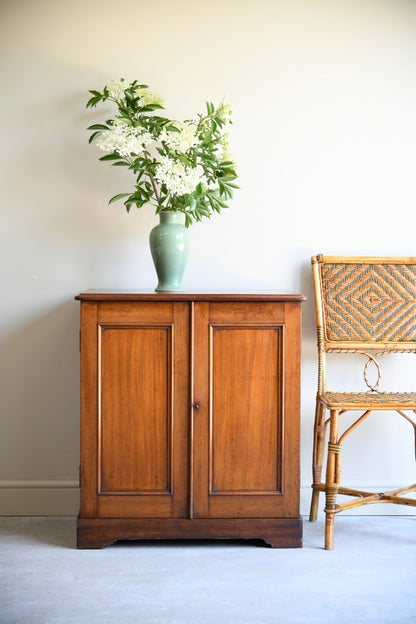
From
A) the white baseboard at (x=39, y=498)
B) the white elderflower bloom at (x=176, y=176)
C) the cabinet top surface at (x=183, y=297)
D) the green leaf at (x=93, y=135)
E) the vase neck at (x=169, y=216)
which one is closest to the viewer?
the cabinet top surface at (x=183, y=297)

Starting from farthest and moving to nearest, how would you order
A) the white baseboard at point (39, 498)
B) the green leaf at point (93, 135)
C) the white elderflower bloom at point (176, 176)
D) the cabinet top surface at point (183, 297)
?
the white baseboard at point (39, 498), the green leaf at point (93, 135), the white elderflower bloom at point (176, 176), the cabinet top surface at point (183, 297)

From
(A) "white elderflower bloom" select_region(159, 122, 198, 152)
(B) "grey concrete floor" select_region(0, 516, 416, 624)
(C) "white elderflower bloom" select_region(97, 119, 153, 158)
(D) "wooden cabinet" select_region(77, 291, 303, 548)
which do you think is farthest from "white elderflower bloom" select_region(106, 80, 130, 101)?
(B) "grey concrete floor" select_region(0, 516, 416, 624)

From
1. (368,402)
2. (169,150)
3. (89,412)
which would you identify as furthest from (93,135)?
(368,402)

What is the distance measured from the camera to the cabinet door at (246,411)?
2471mm

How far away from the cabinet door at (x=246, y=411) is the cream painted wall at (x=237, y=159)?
0.51m

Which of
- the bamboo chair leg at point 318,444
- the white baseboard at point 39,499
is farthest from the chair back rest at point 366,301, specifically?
the white baseboard at point 39,499

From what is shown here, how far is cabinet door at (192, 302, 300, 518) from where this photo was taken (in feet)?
8.11

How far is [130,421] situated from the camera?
8.11 ft

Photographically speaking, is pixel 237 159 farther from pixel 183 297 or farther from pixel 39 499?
pixel 39 499

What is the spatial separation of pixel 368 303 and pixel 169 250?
882 millimetres

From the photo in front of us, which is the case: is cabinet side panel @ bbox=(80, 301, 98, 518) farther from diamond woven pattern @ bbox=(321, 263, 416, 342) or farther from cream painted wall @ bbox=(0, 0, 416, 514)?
diamond woven pattern @ bbox=(321, 263, 416, 342)

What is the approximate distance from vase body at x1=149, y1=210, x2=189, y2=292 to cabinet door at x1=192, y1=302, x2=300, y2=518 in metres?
0.24

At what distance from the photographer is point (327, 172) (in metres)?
2.98

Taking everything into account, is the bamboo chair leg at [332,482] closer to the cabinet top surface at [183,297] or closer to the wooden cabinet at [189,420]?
the wooden cabinet at [189,420]
